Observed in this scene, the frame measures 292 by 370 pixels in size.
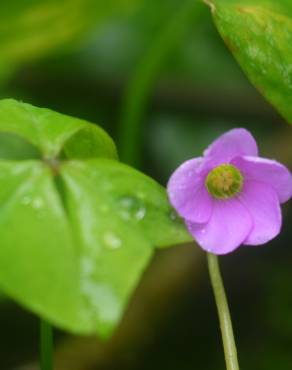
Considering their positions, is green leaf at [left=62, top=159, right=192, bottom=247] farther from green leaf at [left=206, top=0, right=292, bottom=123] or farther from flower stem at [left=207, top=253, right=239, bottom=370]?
green leaf at [left=206, top=0, right=292, bottom=123]

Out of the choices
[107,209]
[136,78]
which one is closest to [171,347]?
[136,78]

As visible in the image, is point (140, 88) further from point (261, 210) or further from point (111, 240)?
point (111, 240)

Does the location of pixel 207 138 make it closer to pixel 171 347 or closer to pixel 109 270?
pixel 171 347

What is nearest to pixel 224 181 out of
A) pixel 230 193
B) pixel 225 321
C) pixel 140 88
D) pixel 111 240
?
pixel 230 193

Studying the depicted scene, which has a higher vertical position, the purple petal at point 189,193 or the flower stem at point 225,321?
the purple petal at point 189,193

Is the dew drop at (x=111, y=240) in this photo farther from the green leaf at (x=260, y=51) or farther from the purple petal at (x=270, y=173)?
the green leaf at (x=260, y=51)

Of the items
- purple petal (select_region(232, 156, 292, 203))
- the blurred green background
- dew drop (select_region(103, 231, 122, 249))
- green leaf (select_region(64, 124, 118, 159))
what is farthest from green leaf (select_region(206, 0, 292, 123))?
the blurred green background

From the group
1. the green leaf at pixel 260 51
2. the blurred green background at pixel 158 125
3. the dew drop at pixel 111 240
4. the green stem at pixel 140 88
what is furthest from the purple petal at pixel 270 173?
the green stem at pixel 140 88
